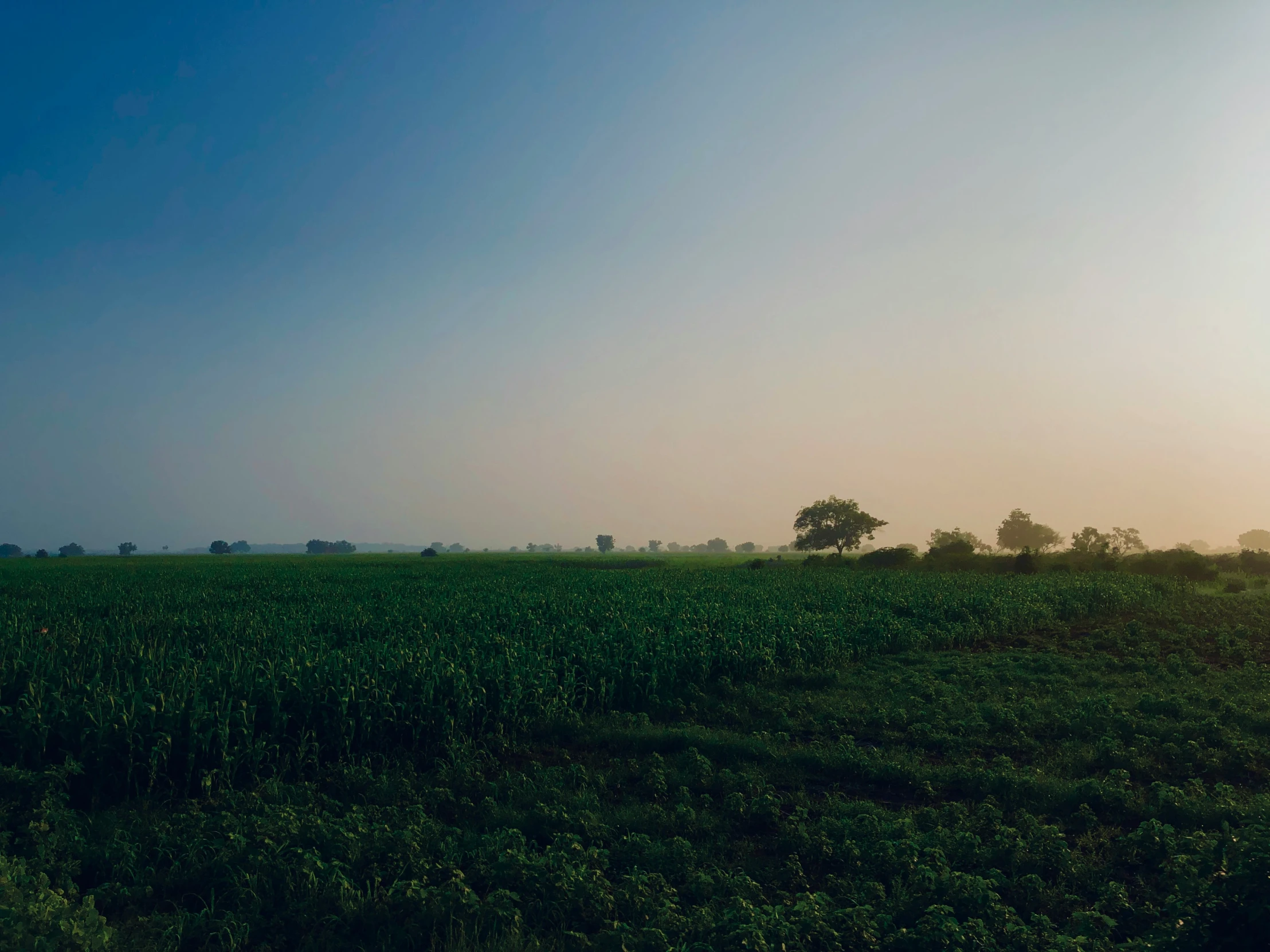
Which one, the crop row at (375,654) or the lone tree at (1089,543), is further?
the lone tree at (1089,543)

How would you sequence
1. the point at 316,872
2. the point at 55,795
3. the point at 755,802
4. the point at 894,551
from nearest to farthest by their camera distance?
the point at 316,872
the point at 55,795
the point at 755,802
the point at 894,551

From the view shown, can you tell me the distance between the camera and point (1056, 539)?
15488 centimetres

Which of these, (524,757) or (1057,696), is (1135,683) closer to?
(1057,696)

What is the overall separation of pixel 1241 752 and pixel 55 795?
59.5 ft

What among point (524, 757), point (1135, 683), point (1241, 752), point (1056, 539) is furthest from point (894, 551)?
point (1056, 539)

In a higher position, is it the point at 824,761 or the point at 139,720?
the point at 139,720

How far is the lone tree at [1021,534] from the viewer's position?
148m

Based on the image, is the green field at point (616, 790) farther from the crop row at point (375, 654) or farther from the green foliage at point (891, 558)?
the green foliage at point (891, 558)

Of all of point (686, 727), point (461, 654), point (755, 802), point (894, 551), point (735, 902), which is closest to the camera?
point (735, 902)

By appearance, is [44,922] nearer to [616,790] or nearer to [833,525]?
[616,790]

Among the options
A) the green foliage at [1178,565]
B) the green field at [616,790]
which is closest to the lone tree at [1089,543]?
the green foliage at [1178,565]

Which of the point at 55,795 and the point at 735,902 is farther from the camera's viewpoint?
the point at 55,795

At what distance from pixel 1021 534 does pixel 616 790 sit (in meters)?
163

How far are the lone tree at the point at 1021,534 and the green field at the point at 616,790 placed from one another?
14420 cm
